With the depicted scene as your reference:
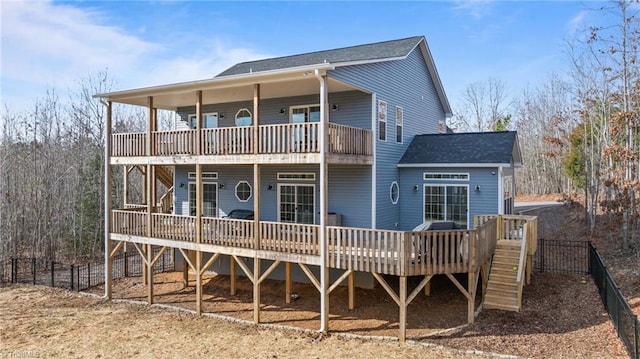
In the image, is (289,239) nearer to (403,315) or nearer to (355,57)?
(403,315)

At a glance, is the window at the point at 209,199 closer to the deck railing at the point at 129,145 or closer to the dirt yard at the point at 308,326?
the deck railing at the point at 129,145

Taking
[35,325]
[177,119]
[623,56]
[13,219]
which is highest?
[623,56]

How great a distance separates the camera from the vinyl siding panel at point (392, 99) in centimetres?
1323

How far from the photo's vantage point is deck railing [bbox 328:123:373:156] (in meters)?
11.4

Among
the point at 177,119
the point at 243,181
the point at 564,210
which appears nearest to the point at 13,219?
the point at 177,119

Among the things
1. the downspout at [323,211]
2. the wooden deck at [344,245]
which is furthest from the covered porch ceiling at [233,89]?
the wooden deck at [344,245]

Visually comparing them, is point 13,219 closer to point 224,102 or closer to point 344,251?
point 224,102

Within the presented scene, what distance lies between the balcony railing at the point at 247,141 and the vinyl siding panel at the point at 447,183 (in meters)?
2.73

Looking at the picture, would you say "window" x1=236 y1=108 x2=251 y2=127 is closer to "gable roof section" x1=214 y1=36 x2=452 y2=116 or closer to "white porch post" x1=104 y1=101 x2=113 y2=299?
"gable roof section" x1=214 y1=36 x2=452 y2=116

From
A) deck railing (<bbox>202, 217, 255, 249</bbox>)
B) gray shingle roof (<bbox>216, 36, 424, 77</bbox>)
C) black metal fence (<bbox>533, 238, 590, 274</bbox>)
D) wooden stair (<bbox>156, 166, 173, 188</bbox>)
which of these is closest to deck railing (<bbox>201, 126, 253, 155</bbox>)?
deck railing (<bbox>202, 217, 255, 249</bbox>)

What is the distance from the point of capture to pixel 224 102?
16.0 m

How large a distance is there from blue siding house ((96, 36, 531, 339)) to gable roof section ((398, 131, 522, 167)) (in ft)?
0.19

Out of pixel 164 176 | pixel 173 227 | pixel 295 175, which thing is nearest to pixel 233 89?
pixel 295 175

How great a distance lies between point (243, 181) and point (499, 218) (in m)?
9.32
